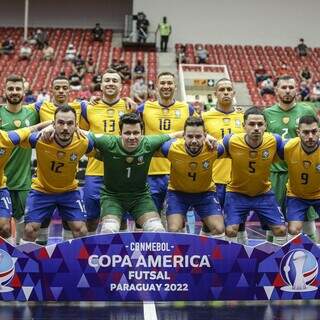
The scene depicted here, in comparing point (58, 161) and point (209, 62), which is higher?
point (209, 62)

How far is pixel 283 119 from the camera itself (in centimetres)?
759

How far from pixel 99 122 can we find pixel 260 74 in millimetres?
17977

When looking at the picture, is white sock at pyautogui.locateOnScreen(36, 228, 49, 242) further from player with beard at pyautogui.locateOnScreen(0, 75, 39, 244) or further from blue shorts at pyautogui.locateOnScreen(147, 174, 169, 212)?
blue shorts at pyautogui.locateOnScreen(147, 174, 169, 212)

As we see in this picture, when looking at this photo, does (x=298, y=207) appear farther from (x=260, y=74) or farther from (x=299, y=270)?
(x=260, y=74)

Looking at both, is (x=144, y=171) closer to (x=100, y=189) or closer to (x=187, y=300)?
(x=100, y=189)

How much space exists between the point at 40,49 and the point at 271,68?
9343mm

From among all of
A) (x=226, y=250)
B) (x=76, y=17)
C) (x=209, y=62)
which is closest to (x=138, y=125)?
(x=226, y=250)

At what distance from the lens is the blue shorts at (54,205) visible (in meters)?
6.69

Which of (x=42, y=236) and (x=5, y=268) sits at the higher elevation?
(x=42, y=236)

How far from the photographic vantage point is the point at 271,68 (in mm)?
25875

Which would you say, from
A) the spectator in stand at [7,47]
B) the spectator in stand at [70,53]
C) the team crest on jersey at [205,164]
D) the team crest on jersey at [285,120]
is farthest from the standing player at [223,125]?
the spectator in stand at [7,47]

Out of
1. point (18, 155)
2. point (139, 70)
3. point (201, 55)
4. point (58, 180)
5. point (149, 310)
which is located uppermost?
point (201, 55)

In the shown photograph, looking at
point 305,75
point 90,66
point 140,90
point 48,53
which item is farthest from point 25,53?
point 305,75

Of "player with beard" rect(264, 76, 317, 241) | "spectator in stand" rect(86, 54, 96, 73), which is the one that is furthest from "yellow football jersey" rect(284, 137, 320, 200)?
"spectator in stand" rect(86, 54, 96, 73)
